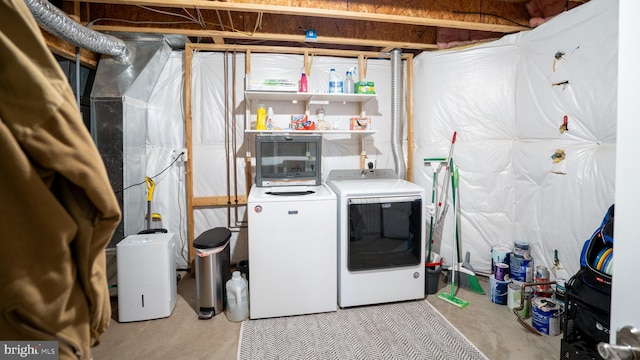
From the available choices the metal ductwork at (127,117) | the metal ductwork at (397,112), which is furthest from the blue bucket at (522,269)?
the metal ductwork at (127,117)

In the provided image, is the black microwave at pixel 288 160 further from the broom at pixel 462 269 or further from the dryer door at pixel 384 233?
the broom at pixel 462 269

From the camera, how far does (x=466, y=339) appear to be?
1955 millimetres

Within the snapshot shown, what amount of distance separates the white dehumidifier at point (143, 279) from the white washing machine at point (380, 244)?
1.28 metres

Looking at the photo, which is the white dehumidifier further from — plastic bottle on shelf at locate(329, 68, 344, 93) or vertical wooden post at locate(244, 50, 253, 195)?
plastic bottle on shelf at locate(329, 68, 344, 93)

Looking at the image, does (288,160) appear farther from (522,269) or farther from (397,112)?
(522,269)

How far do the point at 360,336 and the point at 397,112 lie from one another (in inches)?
79.5

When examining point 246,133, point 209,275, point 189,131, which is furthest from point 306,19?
point 209,275

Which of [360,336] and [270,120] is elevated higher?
[270,120]

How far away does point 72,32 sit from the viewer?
197 cm

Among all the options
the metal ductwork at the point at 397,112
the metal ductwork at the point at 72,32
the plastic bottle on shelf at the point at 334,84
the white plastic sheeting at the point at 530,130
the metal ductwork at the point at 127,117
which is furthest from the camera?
the metal ductwork at the point at 397,112

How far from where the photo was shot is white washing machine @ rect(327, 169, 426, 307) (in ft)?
7.40

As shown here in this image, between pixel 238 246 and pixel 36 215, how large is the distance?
264 cm

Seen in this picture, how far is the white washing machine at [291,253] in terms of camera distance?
2.12 metres

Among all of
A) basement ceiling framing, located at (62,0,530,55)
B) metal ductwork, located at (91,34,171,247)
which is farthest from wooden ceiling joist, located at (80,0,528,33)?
metal ductwork, located at (91,34,171,247)
